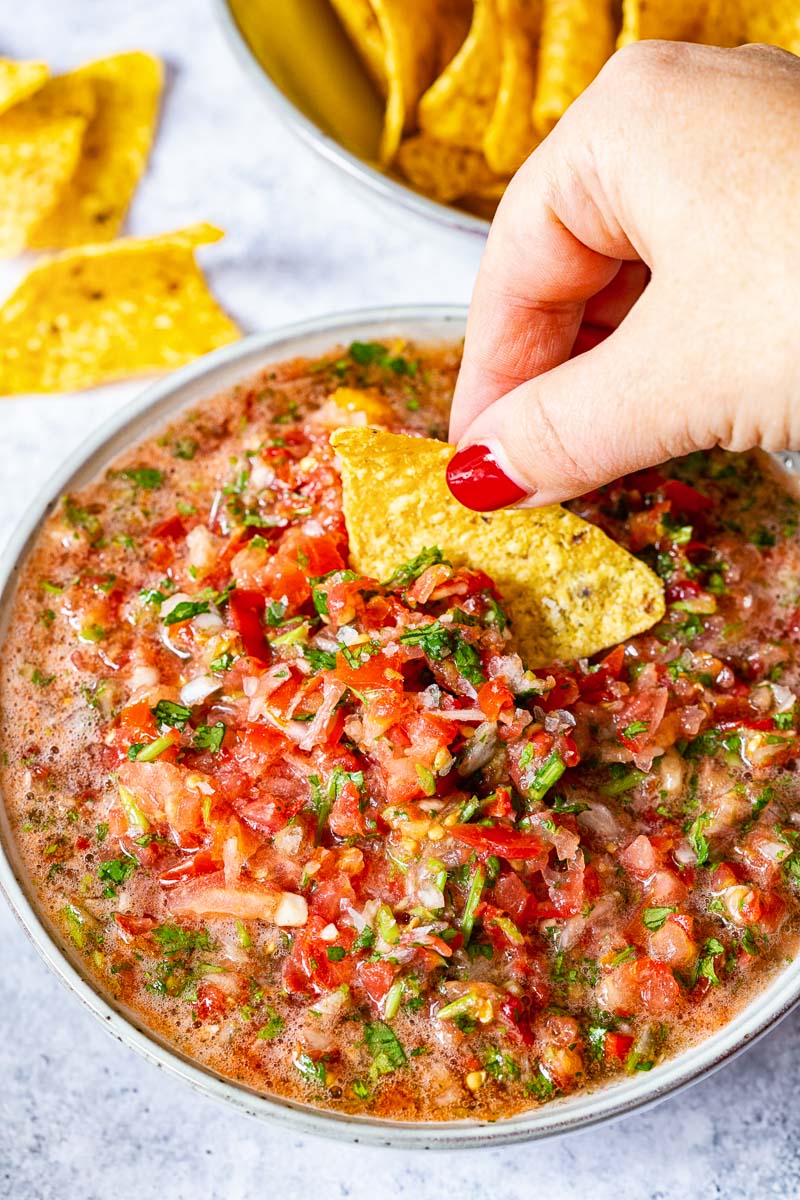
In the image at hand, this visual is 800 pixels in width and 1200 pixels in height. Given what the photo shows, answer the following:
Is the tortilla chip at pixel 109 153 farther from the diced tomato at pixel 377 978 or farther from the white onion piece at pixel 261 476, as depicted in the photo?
the diced tomato at pixel 377 978

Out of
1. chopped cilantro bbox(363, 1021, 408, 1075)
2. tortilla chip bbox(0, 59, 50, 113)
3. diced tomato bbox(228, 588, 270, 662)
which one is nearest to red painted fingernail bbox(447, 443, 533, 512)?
diced tomato bbox(228, 588, 270, 662)

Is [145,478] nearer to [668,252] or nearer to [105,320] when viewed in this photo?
[105,320]

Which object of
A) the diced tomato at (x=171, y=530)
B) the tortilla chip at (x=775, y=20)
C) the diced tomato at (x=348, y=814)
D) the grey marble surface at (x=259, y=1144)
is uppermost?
the tortilla chip at (x=775, y=20)

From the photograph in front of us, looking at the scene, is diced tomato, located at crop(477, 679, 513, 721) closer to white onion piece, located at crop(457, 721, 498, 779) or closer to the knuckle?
white onion piece, located at crop(457, 721, 498, 779)

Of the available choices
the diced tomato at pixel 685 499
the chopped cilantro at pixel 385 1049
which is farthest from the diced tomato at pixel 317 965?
the diced tomato at pixel 685 499

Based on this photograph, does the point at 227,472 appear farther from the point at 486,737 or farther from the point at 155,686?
the point at 486,737

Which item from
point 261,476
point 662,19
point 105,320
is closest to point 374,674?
Result: point 261,476
